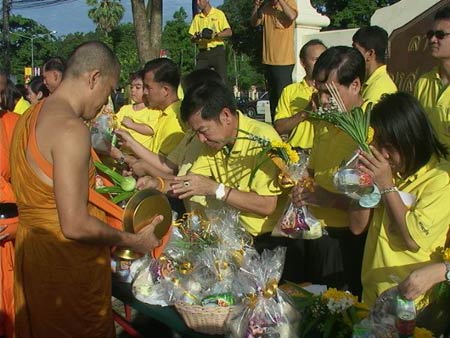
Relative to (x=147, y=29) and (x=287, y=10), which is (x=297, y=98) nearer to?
(x=287, y=10)

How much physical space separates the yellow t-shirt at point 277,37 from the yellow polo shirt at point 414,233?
4.62 meters

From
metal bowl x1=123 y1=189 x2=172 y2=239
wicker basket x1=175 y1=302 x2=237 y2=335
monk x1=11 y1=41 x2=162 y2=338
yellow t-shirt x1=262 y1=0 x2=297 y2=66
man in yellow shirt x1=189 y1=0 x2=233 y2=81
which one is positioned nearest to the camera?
monk x1=11 y1=41 x2=162 y2=338

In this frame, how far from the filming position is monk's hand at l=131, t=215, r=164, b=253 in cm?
290

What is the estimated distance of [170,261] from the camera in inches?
126

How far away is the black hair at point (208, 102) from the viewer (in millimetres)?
3338

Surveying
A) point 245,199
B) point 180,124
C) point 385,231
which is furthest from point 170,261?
point 180,124

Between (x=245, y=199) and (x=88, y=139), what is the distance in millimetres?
1022

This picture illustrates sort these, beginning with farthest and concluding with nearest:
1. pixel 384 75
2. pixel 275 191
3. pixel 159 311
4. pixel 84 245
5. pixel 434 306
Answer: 1. pixel 384 75
2. pixel 275 191
3. pixel 159 311
4. pixel 84 245
5. pixel 434 306

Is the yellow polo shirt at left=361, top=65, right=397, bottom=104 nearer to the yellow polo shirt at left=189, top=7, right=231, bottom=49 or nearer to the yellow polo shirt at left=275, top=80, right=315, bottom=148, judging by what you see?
the yellow polo shirt at left=275, top=80, right=315, bottom=148

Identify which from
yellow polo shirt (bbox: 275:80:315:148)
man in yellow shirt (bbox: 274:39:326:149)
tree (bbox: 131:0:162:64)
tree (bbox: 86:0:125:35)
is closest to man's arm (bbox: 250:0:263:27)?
man in yellow shirt (bbox: 274:39:326:149)

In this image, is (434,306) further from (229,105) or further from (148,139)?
(148,139)

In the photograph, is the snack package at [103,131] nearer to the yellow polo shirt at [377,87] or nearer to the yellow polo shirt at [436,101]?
the yellow polo shirt at [377,87]

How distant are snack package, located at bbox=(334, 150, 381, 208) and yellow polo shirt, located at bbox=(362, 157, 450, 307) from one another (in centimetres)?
15

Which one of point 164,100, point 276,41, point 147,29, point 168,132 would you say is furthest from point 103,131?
point 147,29
